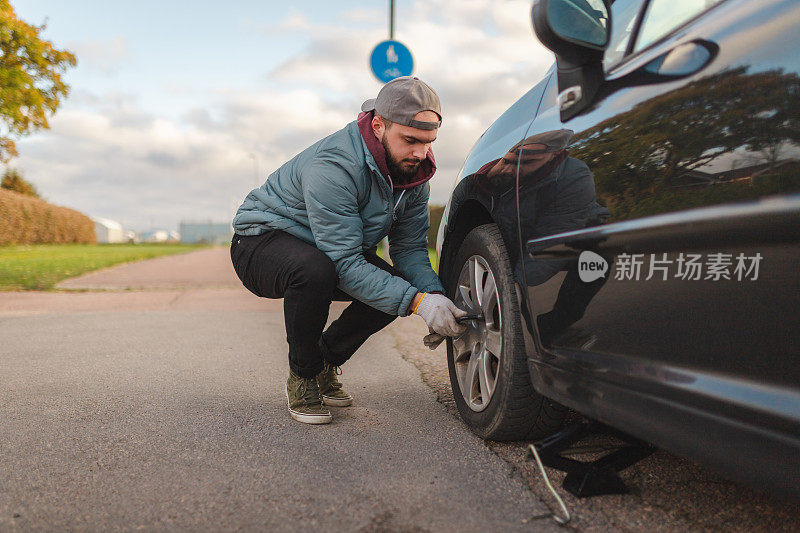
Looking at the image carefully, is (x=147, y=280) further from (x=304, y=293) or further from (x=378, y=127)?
(x=378, y=127)

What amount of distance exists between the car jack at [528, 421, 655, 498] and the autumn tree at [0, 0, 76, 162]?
389 inches

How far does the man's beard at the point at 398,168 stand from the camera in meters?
2.46

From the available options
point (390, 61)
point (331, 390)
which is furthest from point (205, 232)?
point (331, 390)

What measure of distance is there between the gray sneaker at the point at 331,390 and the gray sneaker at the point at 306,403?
228 millimetres

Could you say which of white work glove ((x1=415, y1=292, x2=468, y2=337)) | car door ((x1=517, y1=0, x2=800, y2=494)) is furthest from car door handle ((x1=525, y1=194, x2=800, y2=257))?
white work glove ((x1=415, y1=292, x2=468, y2=337))

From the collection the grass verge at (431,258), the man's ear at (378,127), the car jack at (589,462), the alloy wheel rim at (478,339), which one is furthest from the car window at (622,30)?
the grass verge at (431,258)

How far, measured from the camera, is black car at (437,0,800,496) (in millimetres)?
1176

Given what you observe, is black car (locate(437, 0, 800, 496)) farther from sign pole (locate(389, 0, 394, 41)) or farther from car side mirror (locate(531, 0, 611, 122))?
sign pole (locate(389, 0, 394, 41))

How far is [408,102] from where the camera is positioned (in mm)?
2318

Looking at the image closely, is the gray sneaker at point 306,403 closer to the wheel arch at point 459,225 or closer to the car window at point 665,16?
the wheel arch at point 459,225

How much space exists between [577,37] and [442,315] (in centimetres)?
107

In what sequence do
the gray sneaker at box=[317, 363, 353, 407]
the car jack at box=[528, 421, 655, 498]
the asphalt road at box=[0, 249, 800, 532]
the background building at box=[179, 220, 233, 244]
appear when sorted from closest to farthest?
the asphalt road at box=[0, 249, 800, 532]
the car jack at box=[528, 421, 655, 498]
the gray sneaker at box=[317, 363, 353, 407]
the background building at box=[179, 220, 233, 244]

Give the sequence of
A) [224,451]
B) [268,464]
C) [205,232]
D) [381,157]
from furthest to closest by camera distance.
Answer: [205,232] → [381,157] → [224,451] → [268,464]

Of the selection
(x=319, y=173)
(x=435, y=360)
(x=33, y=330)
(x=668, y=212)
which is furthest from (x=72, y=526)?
(x=33, y=330)
